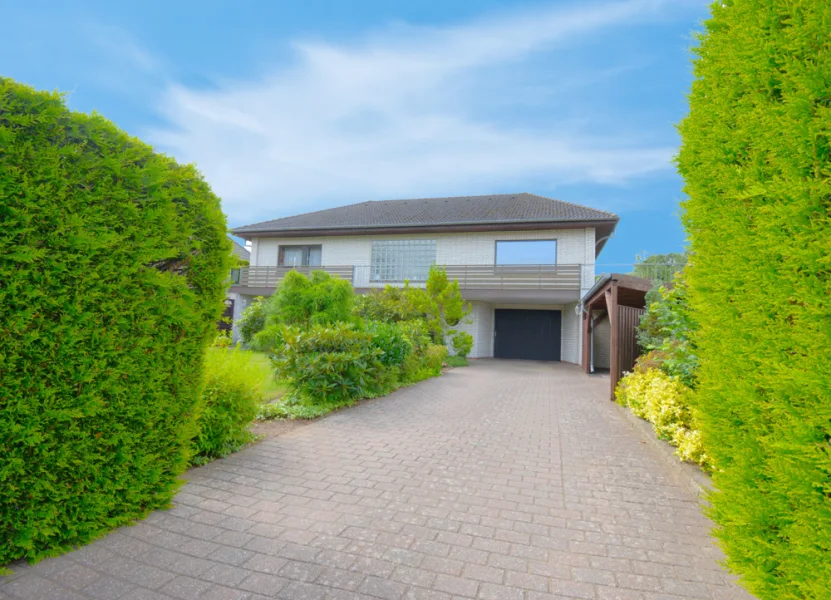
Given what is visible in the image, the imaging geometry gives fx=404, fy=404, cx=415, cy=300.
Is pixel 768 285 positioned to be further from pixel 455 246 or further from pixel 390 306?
pixel 455 246

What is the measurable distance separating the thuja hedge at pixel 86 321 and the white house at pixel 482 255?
15460 millimetres

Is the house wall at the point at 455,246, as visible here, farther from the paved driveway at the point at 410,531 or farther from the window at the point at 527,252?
the paved driveway at the point at 410,531

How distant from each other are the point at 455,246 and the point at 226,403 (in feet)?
51.2

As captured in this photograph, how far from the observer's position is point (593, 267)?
54.6 ft

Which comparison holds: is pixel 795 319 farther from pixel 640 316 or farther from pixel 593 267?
pixel 593 267

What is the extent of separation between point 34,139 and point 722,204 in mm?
3760

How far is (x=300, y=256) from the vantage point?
21.6 m

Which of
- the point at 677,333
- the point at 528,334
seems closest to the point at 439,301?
the point at 528,334

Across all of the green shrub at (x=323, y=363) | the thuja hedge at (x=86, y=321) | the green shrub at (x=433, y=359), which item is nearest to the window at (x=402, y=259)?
the green shrub at (x=433, y=359)

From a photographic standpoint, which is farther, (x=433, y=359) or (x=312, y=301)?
(x=433, y=359)

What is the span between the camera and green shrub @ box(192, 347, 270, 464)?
13.1ft

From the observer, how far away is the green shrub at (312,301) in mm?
9469

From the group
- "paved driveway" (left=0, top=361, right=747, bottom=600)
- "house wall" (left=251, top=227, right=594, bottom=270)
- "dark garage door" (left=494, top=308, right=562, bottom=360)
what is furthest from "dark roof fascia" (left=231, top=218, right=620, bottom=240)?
"paved driveway" (left=0, top=361, right=747, bottom=600)

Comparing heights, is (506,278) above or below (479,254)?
below
